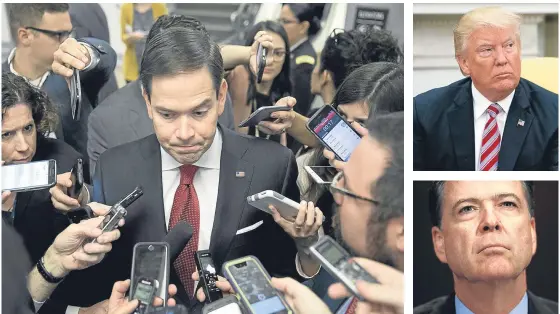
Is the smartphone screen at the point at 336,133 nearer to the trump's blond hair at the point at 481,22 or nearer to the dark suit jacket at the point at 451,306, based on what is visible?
the trump's blond hair at the point at 481,22

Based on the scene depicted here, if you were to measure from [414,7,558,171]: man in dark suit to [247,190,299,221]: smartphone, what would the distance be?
504 mm

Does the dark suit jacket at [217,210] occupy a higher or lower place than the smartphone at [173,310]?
higher

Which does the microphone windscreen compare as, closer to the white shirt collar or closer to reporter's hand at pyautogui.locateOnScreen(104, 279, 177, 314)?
reporter's hand at pyautogui.locateOnScreen(104, 279, 177, 314)

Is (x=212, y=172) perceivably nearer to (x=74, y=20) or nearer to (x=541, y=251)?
(x=74, y=20)

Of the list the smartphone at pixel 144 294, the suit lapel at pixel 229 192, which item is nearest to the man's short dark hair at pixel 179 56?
the suit lapel at pixel 229 192

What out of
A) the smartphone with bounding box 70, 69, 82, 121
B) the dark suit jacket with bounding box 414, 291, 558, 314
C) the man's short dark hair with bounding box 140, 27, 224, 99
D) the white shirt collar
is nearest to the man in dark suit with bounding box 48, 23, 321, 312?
the man's short dark hair with bounding box 140, 27, 224, 99

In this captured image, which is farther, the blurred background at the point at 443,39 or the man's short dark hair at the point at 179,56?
the blurred background at the point at 443,39

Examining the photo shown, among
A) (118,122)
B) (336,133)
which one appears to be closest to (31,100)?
(118,122)

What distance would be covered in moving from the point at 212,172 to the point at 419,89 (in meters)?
0.84

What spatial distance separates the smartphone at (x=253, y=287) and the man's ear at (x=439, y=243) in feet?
1.96

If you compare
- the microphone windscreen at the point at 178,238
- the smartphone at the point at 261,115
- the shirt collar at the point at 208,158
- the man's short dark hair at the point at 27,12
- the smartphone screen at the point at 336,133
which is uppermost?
the man's short dark hair at the point at 27,12

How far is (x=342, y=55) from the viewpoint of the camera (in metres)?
2.95

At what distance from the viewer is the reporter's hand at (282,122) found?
2932 mm

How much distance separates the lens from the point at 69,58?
2887mm
